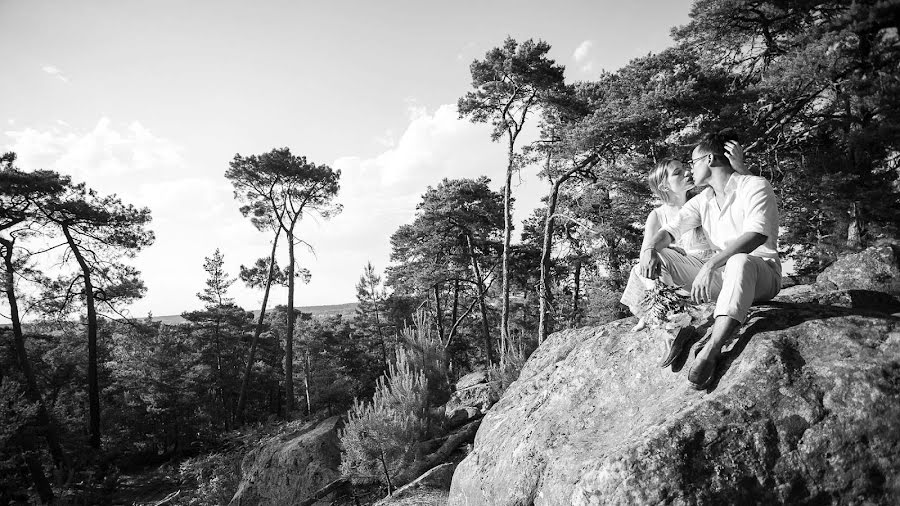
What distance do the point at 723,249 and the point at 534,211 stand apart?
2003cm

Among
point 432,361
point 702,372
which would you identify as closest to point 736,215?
point 702,372

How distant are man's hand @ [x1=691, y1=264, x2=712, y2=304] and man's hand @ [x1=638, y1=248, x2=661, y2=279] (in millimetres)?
235

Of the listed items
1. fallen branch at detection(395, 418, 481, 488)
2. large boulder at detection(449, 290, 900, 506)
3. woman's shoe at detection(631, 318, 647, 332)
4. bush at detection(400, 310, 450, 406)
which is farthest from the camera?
bush at detection(400, 310, 450, 406)

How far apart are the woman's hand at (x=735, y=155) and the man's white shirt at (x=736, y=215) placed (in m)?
0.05

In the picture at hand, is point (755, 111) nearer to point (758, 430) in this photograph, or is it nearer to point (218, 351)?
point (758, 430)

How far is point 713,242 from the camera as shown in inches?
97.1

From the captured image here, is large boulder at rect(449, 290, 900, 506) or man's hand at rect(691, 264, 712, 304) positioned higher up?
man's hand at rect(691, 264, 712, 304)

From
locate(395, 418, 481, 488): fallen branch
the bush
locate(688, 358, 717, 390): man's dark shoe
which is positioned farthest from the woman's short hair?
the bush

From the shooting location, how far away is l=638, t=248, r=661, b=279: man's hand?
96.7 inches

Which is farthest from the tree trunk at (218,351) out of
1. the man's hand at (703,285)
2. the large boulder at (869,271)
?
the man's hand at (703,285)

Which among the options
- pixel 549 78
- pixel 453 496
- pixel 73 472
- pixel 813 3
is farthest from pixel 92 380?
pixel 813 3

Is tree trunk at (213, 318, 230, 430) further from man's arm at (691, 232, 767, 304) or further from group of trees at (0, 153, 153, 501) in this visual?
man's arm at (691, 232, 767, 304)

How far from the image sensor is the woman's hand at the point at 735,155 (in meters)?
2.42

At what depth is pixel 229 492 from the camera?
9.70 meters
